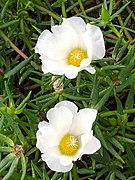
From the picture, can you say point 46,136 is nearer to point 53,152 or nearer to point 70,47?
point 53,152

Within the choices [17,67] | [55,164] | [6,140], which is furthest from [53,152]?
[17,67]

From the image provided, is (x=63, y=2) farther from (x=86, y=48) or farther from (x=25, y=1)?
(x=86, y=48)

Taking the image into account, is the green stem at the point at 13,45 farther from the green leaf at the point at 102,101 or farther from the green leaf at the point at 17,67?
the green leaf at the point at 102,101

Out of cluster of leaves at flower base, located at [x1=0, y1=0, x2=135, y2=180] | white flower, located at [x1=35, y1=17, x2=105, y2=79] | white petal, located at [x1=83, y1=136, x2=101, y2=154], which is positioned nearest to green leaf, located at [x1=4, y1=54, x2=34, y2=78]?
cluster of leaves at flower base, located at [x1=0, y1=0, x2=135, y2=180]

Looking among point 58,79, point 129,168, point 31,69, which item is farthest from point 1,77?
point 129,168

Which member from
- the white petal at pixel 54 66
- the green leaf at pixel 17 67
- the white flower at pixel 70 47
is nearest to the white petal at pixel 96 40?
the white flower at pixel 70 47

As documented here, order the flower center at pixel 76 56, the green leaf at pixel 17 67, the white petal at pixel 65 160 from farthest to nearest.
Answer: the green leaf at pixel 17 67 < the flower center at pixel 76 56 < the white petal at pixel 65 160

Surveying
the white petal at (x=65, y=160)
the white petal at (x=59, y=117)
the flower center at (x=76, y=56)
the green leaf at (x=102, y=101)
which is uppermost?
the flower center at (x=76, y=56)

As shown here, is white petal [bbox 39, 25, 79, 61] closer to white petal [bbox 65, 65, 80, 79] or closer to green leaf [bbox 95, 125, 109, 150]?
white petal [bbox 65, 65, 80, 79]
